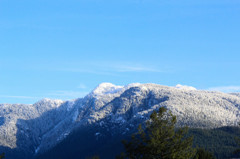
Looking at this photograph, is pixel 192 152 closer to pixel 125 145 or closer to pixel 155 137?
pixel 155 137

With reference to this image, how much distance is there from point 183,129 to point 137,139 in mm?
7317

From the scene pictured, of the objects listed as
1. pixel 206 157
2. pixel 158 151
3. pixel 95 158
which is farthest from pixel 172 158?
pixel 95 158

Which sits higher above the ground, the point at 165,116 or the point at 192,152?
the point at 165,116

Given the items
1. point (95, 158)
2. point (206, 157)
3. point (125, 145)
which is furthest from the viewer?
point (95, 158)

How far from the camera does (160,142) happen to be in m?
56.6

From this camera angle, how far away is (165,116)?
59.7 m

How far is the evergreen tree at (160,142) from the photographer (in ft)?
185

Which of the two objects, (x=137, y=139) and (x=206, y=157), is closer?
(x=137, y=139)

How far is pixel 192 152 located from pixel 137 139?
8.65m

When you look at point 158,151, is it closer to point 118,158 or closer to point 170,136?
point 170,136

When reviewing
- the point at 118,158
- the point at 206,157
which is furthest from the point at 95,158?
the point at 118,158

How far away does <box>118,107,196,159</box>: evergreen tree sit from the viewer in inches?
2216

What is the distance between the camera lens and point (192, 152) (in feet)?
188

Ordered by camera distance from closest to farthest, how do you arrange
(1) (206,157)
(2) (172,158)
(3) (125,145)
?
(2) (172,158), (3) (125,145), (1) (206,157)
